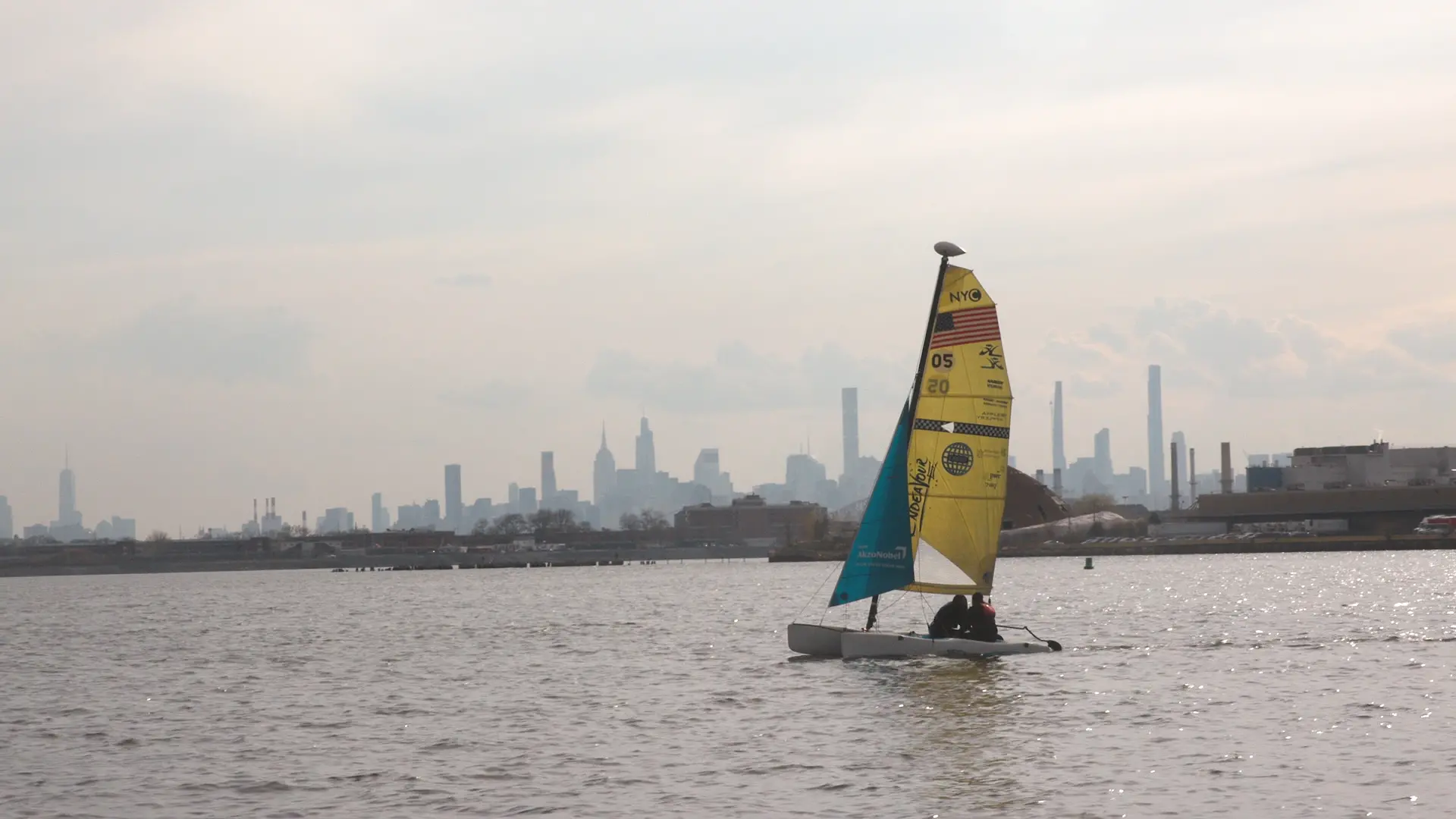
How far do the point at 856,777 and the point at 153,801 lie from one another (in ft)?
38.1

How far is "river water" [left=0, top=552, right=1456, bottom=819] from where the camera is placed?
2742cm

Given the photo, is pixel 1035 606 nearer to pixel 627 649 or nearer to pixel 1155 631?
pixel 1155 631

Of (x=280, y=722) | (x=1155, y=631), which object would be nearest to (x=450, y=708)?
(x=280, y=722)

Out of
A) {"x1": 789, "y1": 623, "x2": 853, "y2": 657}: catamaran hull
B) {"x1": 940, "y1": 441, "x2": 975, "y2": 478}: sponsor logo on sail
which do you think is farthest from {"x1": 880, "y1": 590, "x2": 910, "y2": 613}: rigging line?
{"x1": 940, "y1": 441, "x2": 975, "y2": 478}: sponsor logo on sail

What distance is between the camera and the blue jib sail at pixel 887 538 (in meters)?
46.8

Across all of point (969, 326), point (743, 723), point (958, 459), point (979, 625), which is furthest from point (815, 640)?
point (743, 723)

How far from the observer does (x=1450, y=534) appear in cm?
19225

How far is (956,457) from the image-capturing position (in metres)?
46.4

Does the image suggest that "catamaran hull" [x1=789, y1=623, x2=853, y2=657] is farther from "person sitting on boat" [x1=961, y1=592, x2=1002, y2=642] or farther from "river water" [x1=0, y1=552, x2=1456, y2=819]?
"person sitting on boat" [x1=961, y1=592, x2=1002, y2=642]

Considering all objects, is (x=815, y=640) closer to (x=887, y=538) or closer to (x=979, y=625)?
(x=887, y=538)

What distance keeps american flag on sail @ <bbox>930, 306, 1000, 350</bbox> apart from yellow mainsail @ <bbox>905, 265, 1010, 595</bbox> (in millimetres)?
28

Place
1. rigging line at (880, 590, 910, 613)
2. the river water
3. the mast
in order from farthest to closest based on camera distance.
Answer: rigging line at (880, 590, 910, 613)
the mast
the river water

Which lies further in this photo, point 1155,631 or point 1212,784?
point 1155,631

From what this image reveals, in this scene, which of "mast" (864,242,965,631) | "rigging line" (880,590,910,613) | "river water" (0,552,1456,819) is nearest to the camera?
"river water" (0,552,1456,819)
